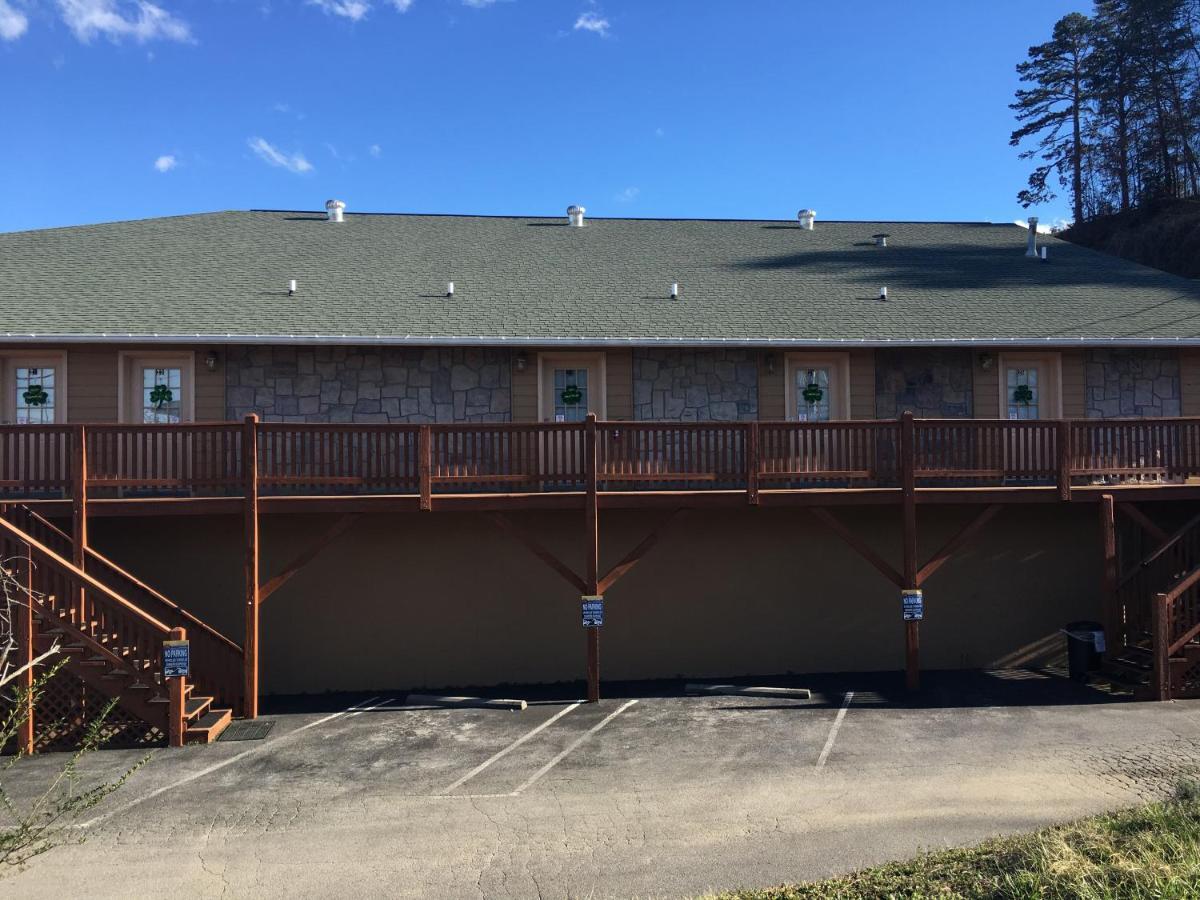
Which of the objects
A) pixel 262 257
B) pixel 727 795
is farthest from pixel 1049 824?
pixel 262 257

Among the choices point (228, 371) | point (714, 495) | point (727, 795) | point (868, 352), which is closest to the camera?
point (727, 795)

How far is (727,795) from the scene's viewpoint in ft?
27.2

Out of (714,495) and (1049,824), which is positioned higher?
(714,495)

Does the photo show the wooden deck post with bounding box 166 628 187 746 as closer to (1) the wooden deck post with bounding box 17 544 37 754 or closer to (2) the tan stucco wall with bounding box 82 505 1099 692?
(1) the wooden deck post with bounding box 17 544 37 754

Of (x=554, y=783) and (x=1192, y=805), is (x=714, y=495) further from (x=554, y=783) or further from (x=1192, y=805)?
(x=1192, y=805)


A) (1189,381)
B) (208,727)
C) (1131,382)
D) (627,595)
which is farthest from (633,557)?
(1189,381)

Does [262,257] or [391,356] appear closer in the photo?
[391,356]

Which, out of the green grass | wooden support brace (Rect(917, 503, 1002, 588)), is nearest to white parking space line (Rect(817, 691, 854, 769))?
wooden support brace (Rect(917, 503, 1002, 588))

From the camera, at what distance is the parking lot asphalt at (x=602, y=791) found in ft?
22.3

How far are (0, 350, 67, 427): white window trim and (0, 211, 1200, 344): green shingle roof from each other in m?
0.53

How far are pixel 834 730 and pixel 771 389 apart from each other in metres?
5.58

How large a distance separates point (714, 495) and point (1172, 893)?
701 centimetres

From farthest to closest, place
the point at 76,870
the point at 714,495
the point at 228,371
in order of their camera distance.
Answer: the point at 228,371 < the point at 714,495 < the point at 76,870

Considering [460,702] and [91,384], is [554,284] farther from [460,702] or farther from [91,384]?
[91,384]
